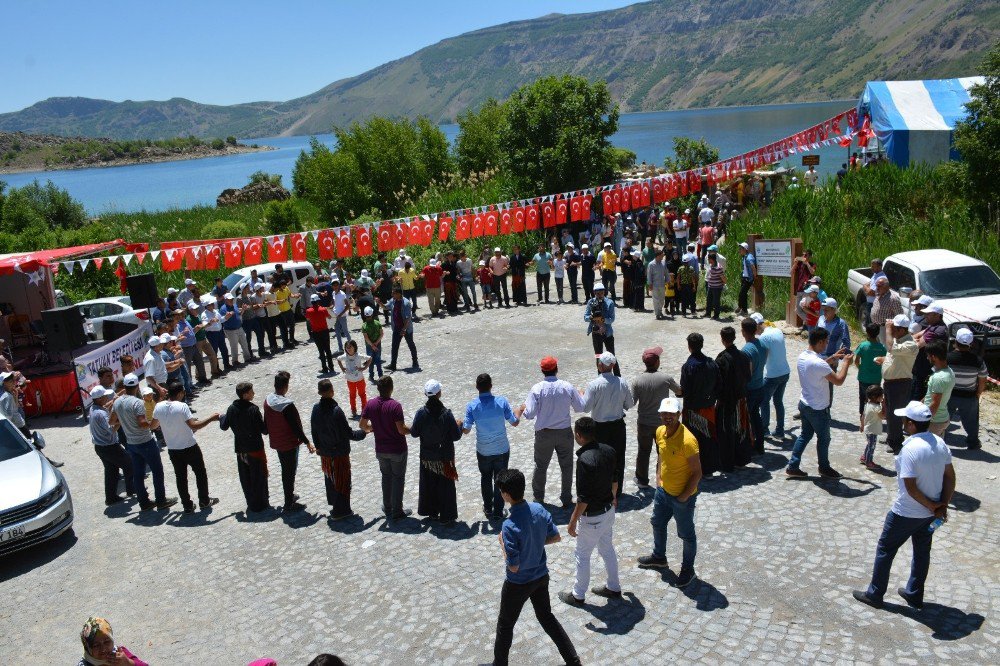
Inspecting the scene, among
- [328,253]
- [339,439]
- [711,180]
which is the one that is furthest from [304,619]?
[711,180]

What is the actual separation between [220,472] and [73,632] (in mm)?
3988

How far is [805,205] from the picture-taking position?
21922mm

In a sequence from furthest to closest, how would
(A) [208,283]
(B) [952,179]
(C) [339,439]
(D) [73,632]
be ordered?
(A) [208,283], (B) [952,179], (C) [339,439], (D) [73,632]

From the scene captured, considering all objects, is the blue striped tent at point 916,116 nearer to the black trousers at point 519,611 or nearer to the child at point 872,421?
the child at point 872,421

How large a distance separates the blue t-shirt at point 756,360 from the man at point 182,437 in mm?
6650

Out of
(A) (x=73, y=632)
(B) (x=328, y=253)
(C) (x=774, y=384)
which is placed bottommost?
(A) (x=73, y=632)

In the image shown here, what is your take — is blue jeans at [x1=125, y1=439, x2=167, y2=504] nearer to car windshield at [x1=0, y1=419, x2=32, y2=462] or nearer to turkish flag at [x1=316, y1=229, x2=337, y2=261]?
car windshield at [x1=0, y1=419, x2=32, y2=462]

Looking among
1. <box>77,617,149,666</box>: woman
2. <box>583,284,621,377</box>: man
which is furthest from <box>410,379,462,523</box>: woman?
<box>583,284,621,377</box>: man

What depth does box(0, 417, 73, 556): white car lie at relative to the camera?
8.75 m

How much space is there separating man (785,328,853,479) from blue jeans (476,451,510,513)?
3433 mm

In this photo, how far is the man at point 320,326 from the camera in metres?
15.1

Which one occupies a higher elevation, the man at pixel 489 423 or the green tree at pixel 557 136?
the green tree at pixel 557 136

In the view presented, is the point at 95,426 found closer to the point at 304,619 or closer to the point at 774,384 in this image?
the point at 304,619

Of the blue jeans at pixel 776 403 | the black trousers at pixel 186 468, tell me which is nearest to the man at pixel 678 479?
the blue jeans at pixel 776 403
